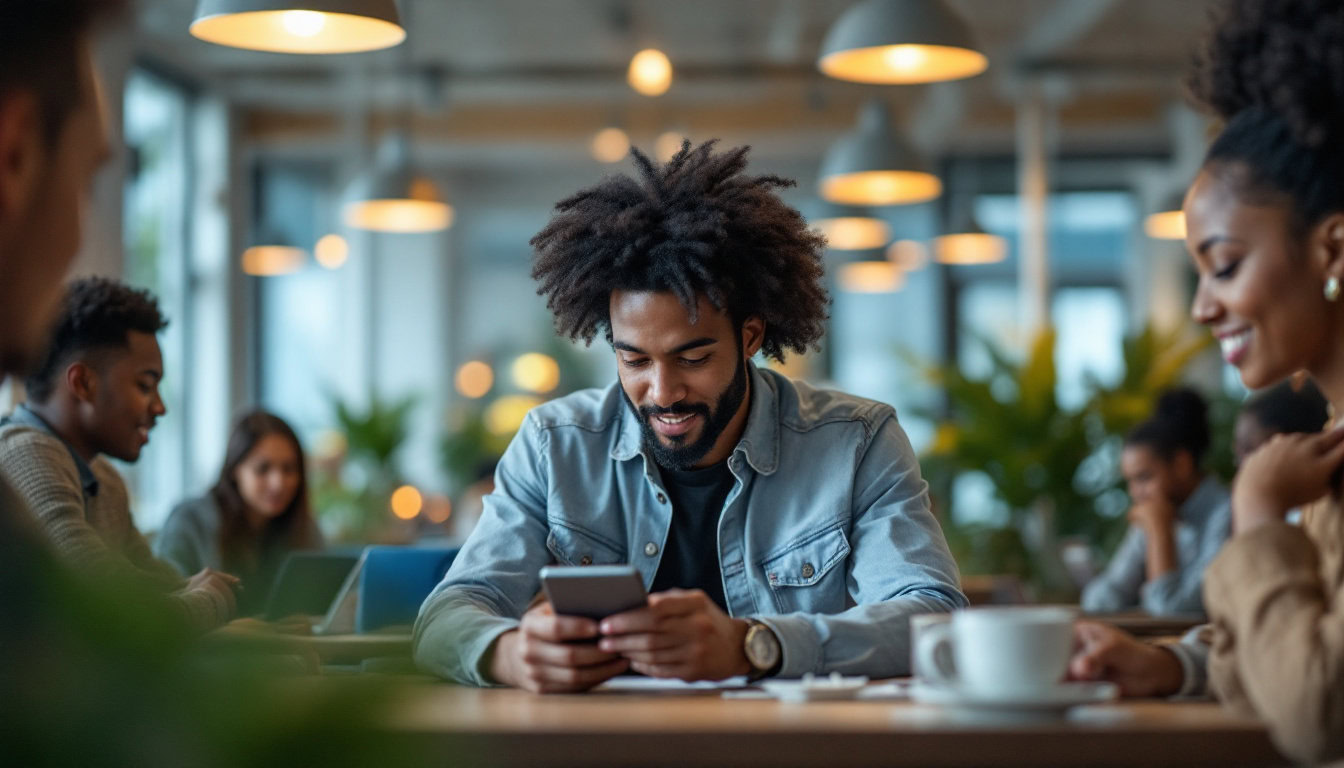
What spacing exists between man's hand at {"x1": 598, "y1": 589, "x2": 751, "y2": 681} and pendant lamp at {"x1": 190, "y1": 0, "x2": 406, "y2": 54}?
1.76 metres

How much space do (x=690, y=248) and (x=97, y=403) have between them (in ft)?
4.12

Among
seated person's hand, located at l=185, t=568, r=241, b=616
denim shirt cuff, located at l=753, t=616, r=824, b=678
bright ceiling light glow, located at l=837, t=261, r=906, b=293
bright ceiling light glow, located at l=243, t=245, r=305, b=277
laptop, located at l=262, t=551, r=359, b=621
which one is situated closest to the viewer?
denim shirt cuff, located at l=753, t=616, r=824, b=678

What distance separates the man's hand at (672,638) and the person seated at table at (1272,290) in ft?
1.34

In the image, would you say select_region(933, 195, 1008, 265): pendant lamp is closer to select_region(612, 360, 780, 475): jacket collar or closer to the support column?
the support column

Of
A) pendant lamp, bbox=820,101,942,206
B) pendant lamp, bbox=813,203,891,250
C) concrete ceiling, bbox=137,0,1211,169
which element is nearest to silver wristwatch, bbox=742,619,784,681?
pendant lamp, bbox=820,101,942,206

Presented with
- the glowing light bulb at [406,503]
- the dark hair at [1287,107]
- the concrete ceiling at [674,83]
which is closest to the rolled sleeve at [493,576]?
the dark hair at [1287,107]

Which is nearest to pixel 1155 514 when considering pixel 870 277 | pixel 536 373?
pixel 870 277

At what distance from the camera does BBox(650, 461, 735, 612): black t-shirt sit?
2.32 meters

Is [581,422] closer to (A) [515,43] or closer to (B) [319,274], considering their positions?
(A) [515,43]

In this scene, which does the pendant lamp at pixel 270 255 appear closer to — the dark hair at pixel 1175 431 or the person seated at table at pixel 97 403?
the dark hair at pixel 1175 431

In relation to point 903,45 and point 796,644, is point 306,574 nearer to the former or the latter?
point 796,644

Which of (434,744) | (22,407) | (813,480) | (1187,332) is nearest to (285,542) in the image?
(22,407)

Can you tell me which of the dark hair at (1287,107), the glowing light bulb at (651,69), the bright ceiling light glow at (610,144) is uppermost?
the bright ceiling light glow at (610,144)

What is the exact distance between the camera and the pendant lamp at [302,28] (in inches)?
118
